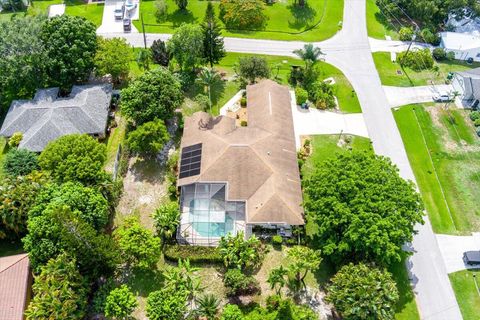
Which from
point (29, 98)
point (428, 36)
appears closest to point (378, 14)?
point (428, 36)

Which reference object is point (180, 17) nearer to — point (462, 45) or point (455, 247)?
point (462, 45)

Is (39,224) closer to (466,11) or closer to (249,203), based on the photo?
(249,203)

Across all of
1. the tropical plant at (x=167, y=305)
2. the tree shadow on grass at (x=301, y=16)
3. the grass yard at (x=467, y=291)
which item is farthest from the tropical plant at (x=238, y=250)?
the tree shadow on grass at (x=301, y=16)

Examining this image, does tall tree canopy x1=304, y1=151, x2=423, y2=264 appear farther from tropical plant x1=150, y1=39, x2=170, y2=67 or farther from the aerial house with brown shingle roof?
tropical plant x1=150, y1=39, x2=170, y2=67

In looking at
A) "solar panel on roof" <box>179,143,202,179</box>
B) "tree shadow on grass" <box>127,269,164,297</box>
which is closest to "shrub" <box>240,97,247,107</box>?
"solar panel on roof" <box>179,143,202,179</box>

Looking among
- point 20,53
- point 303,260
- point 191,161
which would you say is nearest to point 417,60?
point 191,161

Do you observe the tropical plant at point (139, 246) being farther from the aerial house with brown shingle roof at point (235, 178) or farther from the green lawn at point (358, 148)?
the green lawn at point (358, 148)
